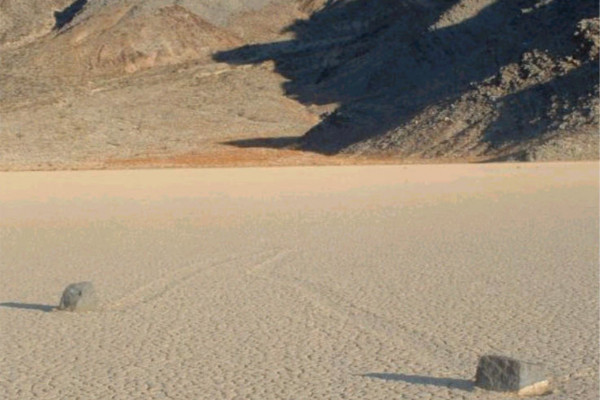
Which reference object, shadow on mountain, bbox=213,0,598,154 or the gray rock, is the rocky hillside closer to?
shadow on mountain, bbox=213,0,598,154

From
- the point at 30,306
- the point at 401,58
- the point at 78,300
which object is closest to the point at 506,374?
the point at 78,300

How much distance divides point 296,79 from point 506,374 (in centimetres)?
5278

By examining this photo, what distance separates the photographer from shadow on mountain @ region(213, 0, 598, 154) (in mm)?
41625

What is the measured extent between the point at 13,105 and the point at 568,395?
163 feet

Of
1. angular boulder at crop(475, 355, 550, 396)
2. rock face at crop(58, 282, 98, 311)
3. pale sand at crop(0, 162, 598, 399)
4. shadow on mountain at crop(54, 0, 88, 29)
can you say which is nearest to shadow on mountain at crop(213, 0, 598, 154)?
shadow on mountain at crop(54, 0, 88, 29)

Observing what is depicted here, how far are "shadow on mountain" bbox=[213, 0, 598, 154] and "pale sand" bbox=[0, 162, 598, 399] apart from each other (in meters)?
22.8

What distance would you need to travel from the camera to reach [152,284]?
31.5 feet

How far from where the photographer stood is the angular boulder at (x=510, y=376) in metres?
5.54

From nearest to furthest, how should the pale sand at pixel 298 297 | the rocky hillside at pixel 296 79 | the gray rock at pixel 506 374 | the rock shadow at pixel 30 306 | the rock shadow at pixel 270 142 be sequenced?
the gray rock at pixel 506 374 → the pale sand at pixel 298 297 → the rock shadow at pixel 30 306 → the rocky hillside at pixel 296 79 → the rock shadow at pixel 270 142

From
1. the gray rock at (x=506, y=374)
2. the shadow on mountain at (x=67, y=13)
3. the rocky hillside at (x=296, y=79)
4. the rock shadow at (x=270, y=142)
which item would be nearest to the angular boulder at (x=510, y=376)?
the gray rock at (x=506, y=374)

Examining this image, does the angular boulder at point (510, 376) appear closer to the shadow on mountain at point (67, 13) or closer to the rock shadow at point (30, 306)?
the rock shadow at point (30, 306)

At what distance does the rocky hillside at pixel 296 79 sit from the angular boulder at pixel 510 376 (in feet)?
93.7

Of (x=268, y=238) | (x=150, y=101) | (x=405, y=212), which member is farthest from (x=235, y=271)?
(x=150, y=101)

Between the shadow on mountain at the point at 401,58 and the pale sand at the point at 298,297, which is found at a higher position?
the shadow on mountain at the point at 401,58
